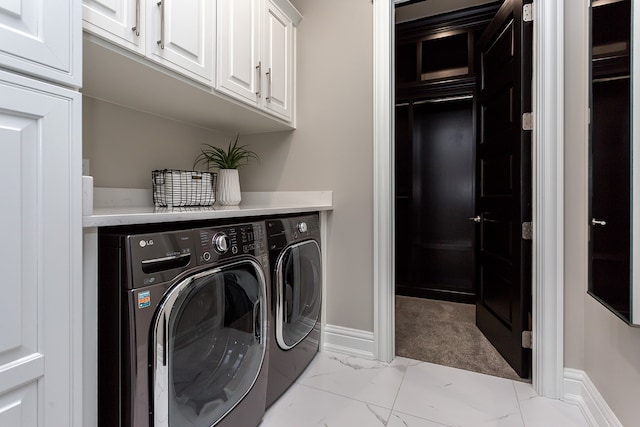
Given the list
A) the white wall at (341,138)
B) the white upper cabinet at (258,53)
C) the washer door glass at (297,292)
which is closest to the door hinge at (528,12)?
the white wall at (341,138)

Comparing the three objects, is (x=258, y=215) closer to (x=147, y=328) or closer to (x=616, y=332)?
(x=147, y=328)

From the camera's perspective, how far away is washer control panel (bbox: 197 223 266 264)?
105 centimetres

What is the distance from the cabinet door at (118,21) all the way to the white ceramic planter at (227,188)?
0.84m

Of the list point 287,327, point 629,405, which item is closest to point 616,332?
point 629,405

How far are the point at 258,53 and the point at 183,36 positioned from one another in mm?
565

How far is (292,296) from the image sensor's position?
1.68m

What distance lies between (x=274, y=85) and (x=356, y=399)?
1.83m

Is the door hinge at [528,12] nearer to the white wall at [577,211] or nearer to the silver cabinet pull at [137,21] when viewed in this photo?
the white wall at [577,211]

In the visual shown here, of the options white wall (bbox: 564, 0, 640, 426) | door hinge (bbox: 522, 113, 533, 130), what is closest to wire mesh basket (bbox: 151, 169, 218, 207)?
door hinge (bbox: 522, 113, 533, 130)

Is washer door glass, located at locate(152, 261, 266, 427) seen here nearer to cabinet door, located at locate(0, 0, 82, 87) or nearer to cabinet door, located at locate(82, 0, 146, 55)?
cabinet door, located at locate(0, 0, 82, 87)

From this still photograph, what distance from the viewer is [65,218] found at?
0.72m

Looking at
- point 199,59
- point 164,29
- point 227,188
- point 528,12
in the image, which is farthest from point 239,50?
point 528,12

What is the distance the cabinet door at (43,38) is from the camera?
637 millimetres

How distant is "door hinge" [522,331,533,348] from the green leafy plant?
195cm
